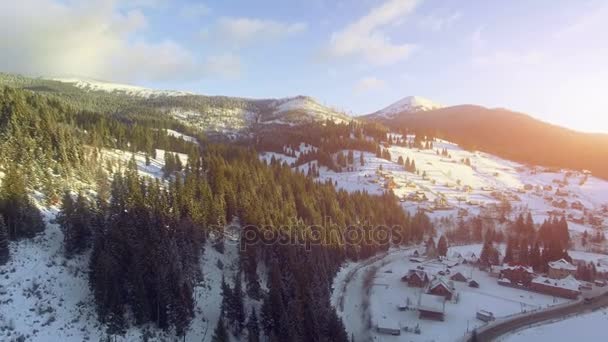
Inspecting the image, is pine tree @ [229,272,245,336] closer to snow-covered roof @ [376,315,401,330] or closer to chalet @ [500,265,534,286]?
snow-covered roof @ [376,315,401,330]

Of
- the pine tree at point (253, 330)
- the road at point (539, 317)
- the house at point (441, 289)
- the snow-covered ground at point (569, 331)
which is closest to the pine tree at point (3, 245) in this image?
the pine tree at point (253, 330)

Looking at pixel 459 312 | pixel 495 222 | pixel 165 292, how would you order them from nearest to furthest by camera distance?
1. pixel 165 292
2. pixel 459 312
3. pixel 495 222

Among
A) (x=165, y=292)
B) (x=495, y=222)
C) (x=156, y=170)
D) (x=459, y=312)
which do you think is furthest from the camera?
(x=495, y=222)

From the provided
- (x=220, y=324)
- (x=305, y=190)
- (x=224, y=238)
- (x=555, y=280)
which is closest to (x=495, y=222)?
(x=555, y=280)

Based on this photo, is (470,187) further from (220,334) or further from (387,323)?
(220,334)

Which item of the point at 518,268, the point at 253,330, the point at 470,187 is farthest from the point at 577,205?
the point at 253,330

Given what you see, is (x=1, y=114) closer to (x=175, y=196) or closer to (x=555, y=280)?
(x=175, y=196)

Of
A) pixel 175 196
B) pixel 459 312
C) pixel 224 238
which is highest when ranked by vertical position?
pixel 175 196

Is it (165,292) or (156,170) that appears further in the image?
(156,170)
